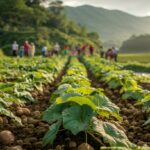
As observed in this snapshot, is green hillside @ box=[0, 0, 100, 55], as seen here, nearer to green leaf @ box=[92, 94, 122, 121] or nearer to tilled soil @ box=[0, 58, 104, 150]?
tilled soil @ box=[0, 58, 104, 150]

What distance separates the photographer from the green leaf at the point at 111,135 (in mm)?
3976

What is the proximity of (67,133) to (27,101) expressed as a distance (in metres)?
2.84

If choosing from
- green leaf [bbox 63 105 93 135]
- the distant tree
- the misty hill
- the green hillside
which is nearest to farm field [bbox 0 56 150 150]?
green leaf [bbox 63 105 93 135]

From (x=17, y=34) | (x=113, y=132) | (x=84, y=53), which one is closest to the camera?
(x=113, y=132)

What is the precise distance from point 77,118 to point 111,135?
403 mm

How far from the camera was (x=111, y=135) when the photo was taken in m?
4.19

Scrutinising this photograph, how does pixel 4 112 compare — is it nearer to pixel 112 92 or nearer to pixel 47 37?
pixel 112 92

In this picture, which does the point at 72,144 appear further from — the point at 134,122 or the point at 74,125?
the point at 134,122

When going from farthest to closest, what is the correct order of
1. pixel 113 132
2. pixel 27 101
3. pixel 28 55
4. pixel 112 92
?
pixel 28 55, pixel 112 92, pixel 27 101, pixel 113 132

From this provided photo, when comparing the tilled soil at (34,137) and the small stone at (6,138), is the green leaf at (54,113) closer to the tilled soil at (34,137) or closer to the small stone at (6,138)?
the tilled soil at (34,137)

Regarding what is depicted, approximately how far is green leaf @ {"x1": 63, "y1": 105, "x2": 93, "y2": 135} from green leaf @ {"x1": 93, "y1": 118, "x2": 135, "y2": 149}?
0.11 metres

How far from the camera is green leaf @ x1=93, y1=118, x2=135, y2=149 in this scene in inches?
157

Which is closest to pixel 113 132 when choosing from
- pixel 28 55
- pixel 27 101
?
pixel 27 101

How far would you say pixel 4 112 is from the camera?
5.17 metres
